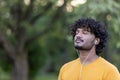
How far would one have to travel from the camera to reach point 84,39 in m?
4.98

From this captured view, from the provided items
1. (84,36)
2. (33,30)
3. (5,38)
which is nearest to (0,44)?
(5,38)

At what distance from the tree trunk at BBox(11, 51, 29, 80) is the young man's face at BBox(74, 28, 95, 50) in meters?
16.4

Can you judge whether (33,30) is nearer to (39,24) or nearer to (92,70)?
(39,24)

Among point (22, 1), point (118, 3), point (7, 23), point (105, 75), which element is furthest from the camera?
point (7, 23)

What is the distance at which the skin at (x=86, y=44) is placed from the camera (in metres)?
4.96

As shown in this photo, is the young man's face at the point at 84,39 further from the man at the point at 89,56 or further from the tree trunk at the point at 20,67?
the tree trunk at the point at 20,67

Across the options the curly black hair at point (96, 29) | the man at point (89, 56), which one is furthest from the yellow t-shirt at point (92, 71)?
the curly black hair at point (96, 29)

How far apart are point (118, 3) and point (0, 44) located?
1001 centimetres

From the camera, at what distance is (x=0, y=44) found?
804 inches

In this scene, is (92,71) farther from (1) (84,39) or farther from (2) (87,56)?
(1) (84,39)

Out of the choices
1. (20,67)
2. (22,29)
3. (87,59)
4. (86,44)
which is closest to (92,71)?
(87,59)

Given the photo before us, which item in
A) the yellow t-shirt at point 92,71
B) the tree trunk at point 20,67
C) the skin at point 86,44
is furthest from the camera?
the tree trunk at point 20,67

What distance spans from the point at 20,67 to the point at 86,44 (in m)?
16.7

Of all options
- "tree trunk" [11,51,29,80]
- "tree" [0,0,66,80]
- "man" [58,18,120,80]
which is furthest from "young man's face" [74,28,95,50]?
"tree trunk" [11,51,29,80]
